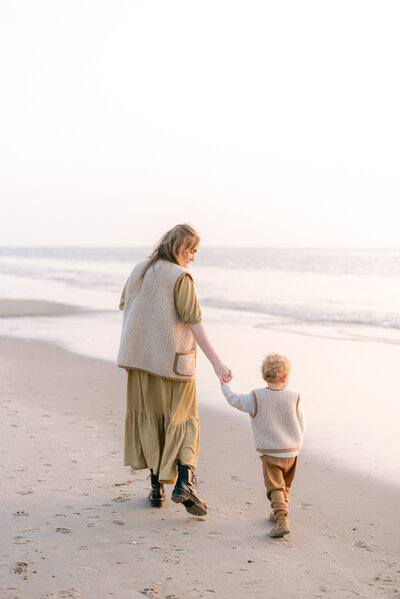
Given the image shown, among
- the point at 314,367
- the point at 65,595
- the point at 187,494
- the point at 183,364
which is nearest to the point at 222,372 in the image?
the point at 183,364

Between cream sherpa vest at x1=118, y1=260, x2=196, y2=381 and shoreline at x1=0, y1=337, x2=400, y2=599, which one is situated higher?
cream sherpa vest at x1=118, y1=260, x2=196, y2=381

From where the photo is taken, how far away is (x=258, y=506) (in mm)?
4387

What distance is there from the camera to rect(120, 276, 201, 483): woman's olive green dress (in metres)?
4.13

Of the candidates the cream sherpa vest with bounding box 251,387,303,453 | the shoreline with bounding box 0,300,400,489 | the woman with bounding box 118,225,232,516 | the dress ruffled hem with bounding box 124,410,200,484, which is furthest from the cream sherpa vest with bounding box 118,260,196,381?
the shoreline with bounding box 0,300,400,489

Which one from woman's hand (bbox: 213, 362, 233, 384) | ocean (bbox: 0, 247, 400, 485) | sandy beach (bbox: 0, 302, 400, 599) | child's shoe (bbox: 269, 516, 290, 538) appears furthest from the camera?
ocean (bbox: 0, 247, 400, 485)

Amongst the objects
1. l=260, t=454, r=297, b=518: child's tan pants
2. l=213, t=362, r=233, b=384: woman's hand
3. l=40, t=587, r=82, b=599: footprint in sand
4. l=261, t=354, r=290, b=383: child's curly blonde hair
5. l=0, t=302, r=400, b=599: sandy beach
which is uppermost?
l=261, t=354, r=290, b=383: child's curly blonde hair

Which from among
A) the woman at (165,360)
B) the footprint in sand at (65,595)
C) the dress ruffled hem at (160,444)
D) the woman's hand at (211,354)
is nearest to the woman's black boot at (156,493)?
the woman at (165,360)

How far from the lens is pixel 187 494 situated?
402 centimetres

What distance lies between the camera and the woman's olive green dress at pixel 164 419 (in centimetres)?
413

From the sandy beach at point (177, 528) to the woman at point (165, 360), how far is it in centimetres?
36

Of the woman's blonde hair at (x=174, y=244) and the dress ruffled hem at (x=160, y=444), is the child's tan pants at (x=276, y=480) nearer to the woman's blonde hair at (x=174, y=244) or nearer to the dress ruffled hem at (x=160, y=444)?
the dress ruffled hem at (x=160, y=444)

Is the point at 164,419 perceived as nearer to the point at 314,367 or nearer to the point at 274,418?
the point at 274,418

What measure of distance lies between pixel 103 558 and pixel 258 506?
48.9 inches

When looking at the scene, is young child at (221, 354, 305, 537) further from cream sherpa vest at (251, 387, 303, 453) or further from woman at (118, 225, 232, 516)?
woman at (118, 225, 232, 516)
